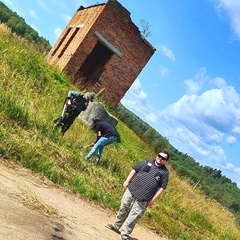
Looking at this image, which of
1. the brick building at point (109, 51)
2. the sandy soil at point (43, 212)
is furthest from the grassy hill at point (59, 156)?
the brick building at point (109, 51)

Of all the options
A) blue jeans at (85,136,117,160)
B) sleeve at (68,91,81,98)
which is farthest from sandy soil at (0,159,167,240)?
sleeve at (68,91,81,98)

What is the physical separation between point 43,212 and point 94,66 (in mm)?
15906

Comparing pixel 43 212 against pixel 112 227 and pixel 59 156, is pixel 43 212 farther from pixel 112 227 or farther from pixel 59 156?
pixel 59 156

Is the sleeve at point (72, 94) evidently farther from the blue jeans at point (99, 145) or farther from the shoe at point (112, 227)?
the shoe at point (112, 227)

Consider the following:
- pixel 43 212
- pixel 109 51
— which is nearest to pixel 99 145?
pixel 43 212

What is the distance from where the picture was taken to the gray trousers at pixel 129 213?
18.4 ft

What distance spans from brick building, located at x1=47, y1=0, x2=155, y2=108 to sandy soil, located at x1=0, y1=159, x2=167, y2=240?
11.1 meters

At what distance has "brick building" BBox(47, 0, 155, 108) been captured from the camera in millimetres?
17219

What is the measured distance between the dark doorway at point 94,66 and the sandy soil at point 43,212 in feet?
38.2

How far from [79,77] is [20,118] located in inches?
411

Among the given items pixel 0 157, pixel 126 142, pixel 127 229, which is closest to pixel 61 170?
pixel 0 157

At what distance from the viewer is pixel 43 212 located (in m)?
4.37

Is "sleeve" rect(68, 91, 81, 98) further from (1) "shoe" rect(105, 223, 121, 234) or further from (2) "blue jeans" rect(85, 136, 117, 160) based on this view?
(1) "shoe" rect(105, 223, 121, 234)

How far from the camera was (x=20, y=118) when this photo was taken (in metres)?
7.65
